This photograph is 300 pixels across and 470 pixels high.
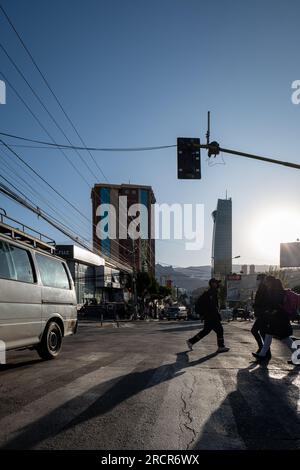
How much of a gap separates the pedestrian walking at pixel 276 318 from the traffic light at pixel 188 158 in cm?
693

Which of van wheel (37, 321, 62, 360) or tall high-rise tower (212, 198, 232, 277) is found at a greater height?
tall high-rise tower (212, 198, 232, 277)

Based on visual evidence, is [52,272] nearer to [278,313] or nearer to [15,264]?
[15,264]

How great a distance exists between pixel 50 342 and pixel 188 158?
Answer: 859 cm

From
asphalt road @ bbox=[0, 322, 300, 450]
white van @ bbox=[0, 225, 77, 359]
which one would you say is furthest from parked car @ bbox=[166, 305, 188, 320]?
asphalt road @ bbox=[0, 322, 300, 450]

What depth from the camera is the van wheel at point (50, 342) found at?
28.0 feet

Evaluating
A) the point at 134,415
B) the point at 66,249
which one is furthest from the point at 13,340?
the point at 66,249

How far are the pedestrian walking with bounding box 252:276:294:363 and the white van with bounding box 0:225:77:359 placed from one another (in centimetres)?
401

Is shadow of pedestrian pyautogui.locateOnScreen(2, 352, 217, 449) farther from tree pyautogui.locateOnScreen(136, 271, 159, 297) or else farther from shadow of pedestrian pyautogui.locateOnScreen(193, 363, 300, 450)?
tree pyautogui.locateOnScreen(136, 271, 159, 297)

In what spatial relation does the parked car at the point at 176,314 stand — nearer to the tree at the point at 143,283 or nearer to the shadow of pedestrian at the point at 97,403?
the tree at the point at 143,283

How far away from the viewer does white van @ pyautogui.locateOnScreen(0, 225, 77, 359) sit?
702cm

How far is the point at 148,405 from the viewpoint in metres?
5.07

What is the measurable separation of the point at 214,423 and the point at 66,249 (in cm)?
4537

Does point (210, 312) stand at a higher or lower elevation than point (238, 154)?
lower

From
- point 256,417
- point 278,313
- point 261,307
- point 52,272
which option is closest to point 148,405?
point 256,417
